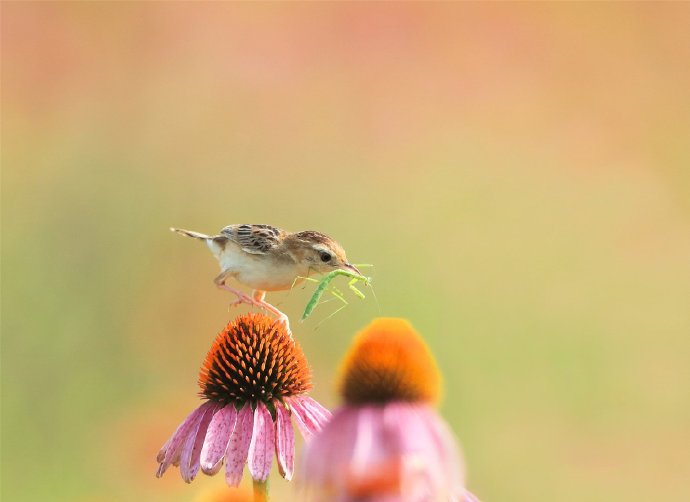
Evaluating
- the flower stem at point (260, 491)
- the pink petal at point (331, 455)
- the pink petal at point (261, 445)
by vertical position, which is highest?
the pink petal at point (331, 455)

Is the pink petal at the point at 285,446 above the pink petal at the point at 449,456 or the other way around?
the other way around

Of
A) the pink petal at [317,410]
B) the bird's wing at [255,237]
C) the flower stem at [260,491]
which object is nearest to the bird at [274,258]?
the bird's wing at [255,237]

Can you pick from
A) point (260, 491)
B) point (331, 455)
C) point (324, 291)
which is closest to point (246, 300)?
point (324, 291)

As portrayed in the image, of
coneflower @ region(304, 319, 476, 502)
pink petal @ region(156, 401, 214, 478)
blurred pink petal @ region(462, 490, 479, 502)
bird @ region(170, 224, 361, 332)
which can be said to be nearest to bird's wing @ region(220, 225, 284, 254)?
bird @ region(170, 224, 361, 332)

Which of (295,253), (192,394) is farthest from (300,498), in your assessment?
(192,394)

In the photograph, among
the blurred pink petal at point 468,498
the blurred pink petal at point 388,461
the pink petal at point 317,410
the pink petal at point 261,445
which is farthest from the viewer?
the pink petal at point 317,410

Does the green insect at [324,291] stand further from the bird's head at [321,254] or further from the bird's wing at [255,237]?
the bird's wing at [255,237]

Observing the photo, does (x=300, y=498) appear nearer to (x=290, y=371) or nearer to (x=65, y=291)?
(x=290, y=371)
